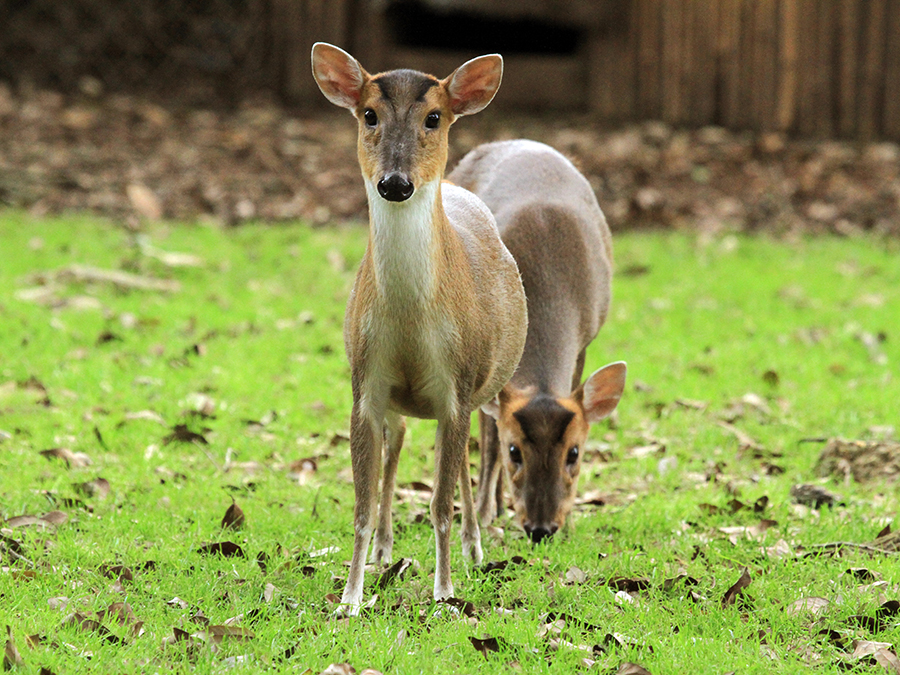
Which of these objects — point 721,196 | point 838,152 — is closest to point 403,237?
point 721,196

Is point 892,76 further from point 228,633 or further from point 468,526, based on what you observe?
point 228,633

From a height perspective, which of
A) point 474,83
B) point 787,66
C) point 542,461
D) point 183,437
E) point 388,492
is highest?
point 474,83

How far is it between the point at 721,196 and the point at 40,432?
797 centimetres

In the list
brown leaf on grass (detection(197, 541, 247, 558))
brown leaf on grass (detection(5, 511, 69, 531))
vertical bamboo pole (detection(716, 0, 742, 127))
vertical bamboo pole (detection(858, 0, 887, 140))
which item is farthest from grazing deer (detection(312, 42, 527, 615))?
vertical bamboo pole (detection(858, 0, 887, 140))

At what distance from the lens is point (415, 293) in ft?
13.0

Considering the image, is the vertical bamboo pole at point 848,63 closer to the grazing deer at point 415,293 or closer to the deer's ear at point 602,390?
the deer's ear at point 602,390

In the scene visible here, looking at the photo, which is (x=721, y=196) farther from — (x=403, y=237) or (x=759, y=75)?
(x=403, y=237)

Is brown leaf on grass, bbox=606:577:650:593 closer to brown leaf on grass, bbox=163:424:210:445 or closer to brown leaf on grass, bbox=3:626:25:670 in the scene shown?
brown leaf on grass, bbox=3:626:25:670

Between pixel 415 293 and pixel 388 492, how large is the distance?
3.70 ft

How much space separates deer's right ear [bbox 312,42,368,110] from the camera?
400 cm

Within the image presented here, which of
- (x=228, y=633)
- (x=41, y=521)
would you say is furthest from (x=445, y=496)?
(x=41, y=521)

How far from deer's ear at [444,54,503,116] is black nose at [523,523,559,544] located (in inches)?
66.9

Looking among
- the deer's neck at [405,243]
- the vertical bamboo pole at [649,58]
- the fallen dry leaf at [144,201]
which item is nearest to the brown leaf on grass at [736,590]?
the deer's neck at [405,243]

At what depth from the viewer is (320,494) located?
5.38m
